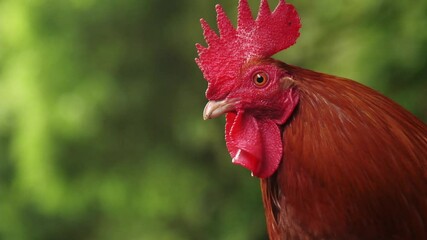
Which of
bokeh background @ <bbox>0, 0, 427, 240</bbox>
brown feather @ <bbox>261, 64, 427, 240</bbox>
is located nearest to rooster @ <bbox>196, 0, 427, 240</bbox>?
brown feather @ <bbox>261, 64, 427, 240</bbox>

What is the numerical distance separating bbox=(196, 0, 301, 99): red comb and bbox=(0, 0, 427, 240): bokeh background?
1496 millimetres

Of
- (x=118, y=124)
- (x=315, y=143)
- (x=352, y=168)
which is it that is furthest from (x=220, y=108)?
(x=118, y=124)

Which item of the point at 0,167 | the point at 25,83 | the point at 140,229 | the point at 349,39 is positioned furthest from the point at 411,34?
the point at 0,167

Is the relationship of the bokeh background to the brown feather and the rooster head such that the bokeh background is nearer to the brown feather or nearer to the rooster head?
the rooster head

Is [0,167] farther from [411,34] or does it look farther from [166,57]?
[411,34]

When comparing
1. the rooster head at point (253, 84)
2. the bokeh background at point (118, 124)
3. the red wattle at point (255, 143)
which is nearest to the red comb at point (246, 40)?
the rooster head at point (253, 84)

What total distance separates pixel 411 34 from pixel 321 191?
1509 mm

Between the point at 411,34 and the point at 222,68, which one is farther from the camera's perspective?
the point at 411,34

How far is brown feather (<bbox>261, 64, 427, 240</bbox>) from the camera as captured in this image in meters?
1.70

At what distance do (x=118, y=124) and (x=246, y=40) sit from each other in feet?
6.25

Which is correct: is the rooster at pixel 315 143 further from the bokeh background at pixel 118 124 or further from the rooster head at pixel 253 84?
the bokeh background at pixel 118 124

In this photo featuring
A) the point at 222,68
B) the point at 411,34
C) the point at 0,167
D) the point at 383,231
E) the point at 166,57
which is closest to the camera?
the point at 383,231

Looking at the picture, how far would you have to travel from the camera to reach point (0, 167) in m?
3.85

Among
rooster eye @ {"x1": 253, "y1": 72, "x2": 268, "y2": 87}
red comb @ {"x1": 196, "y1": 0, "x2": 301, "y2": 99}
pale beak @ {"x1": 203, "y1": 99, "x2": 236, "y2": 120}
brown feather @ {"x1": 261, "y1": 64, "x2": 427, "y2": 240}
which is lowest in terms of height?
brown feather @ {"x1": 261, "y1": 64, "x2": 427, "y2": 240}
